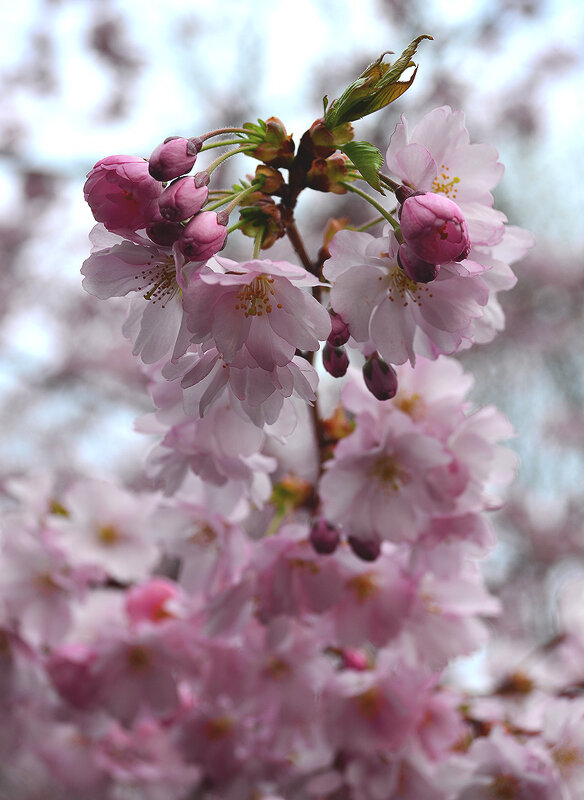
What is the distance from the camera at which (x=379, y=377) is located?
90 cm

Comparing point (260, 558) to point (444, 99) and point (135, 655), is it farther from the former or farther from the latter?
point (444, 99)

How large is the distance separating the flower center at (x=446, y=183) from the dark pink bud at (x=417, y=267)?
213 millimetres

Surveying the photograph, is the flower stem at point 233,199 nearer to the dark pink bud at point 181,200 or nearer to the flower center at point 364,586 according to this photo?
the dark pink bud at point 181,200

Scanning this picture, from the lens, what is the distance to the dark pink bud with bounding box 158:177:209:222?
A: 0.67 m

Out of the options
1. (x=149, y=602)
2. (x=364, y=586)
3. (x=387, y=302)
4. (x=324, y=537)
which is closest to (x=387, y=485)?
(x=324, y=537)

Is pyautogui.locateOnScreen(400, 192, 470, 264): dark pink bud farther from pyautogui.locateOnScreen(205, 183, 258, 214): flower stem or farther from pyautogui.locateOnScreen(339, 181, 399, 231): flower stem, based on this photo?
pyautogui.locateOnScreen(205, 183, 258, 214): flower stem

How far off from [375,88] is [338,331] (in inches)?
10.9

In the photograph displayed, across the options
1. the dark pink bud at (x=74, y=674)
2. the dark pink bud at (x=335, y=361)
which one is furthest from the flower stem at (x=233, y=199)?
the dark pink bud at (x=74, y=674)

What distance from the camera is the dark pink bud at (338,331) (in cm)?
81

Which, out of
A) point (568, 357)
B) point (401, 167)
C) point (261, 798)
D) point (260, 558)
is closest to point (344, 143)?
point (401, 167)

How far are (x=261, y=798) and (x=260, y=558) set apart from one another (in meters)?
0.72

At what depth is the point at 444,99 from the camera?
16.3ft

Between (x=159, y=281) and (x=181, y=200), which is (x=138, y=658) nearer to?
(x=159, y=281)

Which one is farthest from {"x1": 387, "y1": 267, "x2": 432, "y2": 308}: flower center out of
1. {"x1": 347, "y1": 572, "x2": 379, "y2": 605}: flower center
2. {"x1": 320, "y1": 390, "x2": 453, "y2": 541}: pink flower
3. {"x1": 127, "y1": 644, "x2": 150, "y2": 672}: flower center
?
{"x1": 127, "y1": 644, "x2": 150, "y2": 672}: flower center
